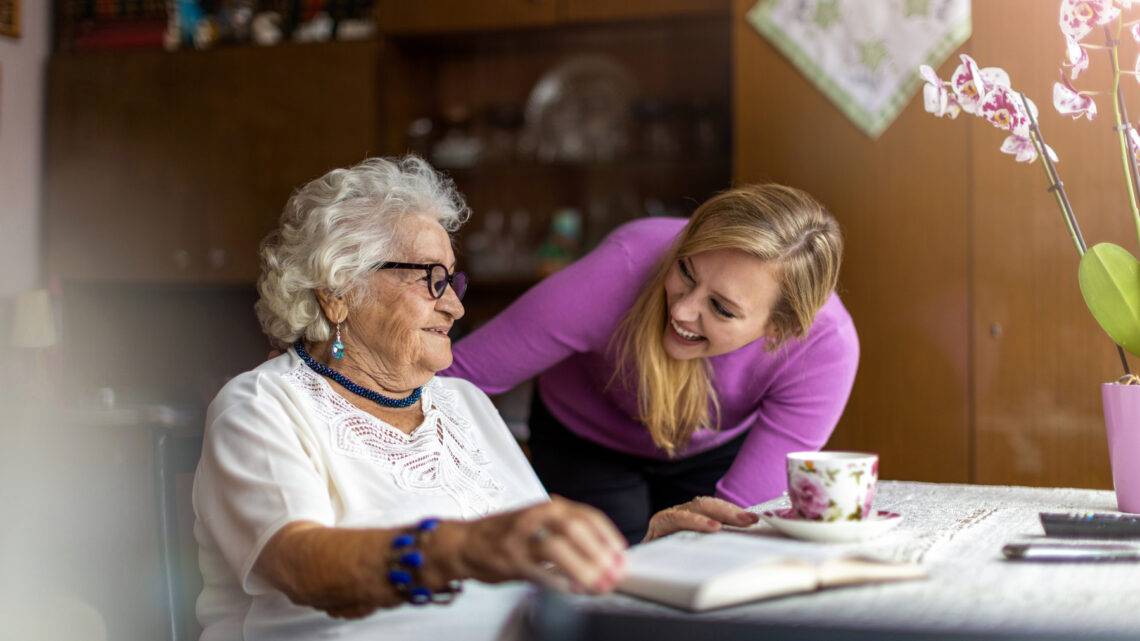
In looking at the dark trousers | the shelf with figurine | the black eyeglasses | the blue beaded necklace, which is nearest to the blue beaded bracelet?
the blue beaded necklace

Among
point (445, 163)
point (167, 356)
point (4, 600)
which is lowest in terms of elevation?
point (4, 600)

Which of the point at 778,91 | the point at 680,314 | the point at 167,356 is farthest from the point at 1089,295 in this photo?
the point at 167,356

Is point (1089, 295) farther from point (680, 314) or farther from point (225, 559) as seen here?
→ point (225, 559)

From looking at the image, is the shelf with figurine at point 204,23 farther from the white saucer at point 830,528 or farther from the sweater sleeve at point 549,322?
the white saucer at point 830,528

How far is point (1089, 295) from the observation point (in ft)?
4.80

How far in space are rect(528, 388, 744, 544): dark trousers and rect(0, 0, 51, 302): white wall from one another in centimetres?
260

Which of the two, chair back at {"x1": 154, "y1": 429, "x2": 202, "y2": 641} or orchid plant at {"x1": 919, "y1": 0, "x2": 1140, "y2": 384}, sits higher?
orchid plant at {"x1": 919, "y1": 0, "x2": 1140, "y2": 384}

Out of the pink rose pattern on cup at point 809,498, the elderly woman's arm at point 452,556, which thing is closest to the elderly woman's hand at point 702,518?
the pink rose pattern on cup at point 809,498

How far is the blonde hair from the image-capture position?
1.69m

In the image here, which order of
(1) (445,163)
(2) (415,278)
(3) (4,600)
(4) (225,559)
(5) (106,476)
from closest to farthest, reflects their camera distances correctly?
(4) (225,559) < (2) (415,278) < (5) (106,476) < (3) (4,600) < (1) (445,163)

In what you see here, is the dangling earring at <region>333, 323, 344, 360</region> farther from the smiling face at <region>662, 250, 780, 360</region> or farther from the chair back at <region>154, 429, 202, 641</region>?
the smiling face at <region>662, 250, 780, 360</region>

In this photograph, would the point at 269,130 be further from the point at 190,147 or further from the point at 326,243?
the point at 326,243

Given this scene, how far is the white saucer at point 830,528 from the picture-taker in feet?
3.70

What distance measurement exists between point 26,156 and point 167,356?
2.85 feet
